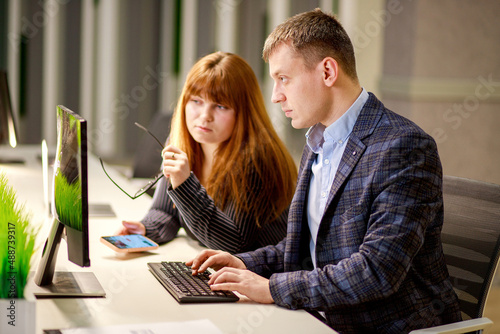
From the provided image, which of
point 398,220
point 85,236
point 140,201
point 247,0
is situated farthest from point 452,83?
point 85,236

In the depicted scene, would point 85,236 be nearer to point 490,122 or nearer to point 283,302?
point 283,302

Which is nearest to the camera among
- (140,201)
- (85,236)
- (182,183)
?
(85,236)

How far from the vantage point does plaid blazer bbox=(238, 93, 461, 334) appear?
123cm

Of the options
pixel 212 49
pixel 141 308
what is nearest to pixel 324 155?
pixel 141 308

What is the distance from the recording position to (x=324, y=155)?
1.52m

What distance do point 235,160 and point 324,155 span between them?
0.46 meters

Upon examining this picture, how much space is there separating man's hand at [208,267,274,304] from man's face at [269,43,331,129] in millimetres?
388

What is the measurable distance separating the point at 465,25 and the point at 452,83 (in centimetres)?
37

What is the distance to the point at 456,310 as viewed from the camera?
1374mm

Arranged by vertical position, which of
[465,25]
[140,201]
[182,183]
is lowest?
[140,201]

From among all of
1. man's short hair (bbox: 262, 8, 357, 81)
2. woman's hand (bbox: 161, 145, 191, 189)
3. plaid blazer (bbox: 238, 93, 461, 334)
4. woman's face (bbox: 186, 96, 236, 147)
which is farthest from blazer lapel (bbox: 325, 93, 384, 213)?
woman's face (bbox: 186, 96, 236, 147)

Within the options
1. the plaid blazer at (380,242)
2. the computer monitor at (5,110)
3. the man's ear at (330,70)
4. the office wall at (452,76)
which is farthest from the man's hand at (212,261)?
the office wall at (452,76)

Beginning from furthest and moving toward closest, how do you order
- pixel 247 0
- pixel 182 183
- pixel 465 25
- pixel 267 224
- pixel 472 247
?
Answer: 1. pixel 247 0
2. pixel 465 25
3. pixel 267 224
4. pixel 182 183
5. pixel 472 247

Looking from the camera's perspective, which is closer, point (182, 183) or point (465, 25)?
point (182, 183)
